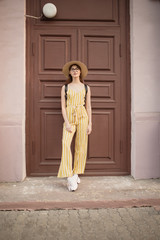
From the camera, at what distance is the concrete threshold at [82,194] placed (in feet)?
8.84

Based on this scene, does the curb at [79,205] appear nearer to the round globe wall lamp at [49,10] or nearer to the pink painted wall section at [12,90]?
the pink painted wall section at [12,90]

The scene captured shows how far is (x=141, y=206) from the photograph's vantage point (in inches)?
104

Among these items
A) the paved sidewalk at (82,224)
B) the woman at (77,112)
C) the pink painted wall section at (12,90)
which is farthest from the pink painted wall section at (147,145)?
the pink painted wall section at (12,90)

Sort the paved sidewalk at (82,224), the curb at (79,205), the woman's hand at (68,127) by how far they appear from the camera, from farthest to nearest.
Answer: the woman's hand at (68,127), the curb at (79,205), the paved sidewalk at (82,224)

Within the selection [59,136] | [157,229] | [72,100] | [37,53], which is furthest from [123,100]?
[157,229]

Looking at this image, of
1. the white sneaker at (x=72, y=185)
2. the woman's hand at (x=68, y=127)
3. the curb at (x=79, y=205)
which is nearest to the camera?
the curb at (x=79, y=205)

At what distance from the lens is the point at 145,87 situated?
12.5 feet

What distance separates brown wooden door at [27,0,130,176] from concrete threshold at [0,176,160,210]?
358 mm

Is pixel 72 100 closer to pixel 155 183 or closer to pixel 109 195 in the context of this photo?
pixel 109 195

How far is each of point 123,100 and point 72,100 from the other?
100cm

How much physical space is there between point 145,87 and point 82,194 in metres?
2.00

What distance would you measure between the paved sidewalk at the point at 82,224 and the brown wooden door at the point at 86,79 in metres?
1.44

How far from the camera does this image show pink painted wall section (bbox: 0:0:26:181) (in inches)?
144

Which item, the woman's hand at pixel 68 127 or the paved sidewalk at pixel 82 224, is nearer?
the paved sidewalk at pixel 82 224
